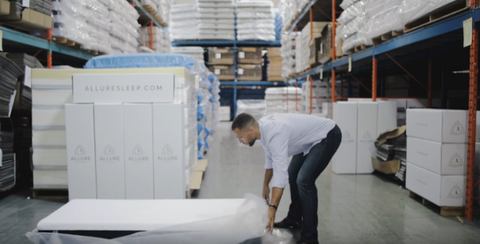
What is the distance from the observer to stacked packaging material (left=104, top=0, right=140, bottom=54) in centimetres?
664

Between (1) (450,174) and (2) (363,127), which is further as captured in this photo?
(2) (363,127)

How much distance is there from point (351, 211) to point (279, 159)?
1.76m

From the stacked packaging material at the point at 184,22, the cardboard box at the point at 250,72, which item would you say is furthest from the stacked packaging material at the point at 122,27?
the cardboard box at the point at 250,72

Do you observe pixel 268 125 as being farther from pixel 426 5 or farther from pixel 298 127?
pixel 426 5

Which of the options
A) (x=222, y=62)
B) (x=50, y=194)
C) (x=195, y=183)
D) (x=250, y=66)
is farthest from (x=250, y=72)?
(x=50, y=194)

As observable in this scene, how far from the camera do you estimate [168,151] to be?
3.75 metres

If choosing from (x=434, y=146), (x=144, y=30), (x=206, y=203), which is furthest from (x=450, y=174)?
(x=144, y=30)

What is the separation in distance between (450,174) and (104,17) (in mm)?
5661

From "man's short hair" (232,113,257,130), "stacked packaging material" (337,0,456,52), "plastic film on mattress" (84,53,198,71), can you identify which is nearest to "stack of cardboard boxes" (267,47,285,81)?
"stacked packaging material" (337,0,456,52)

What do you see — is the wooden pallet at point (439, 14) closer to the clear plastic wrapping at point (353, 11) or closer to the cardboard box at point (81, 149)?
the clear plastic wrapping at point (353, 11)

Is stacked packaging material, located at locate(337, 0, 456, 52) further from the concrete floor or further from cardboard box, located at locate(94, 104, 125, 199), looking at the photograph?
cardboard box, located at locate(94, 104, 125, 199)

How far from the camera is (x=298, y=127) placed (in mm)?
2834

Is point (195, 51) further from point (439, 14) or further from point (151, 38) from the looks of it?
point (439, 14)

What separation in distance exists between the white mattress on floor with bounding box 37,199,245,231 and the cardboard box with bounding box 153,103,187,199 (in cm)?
88
